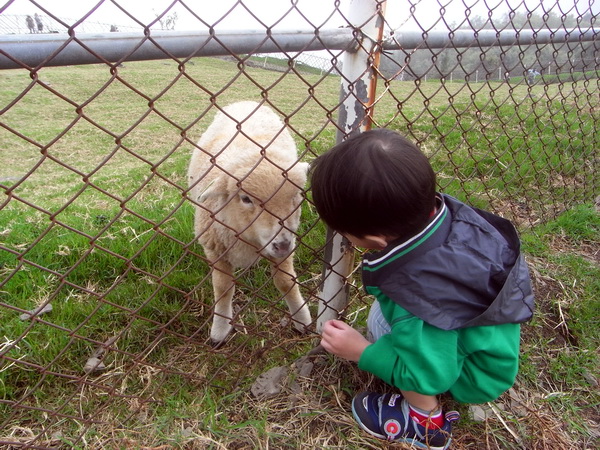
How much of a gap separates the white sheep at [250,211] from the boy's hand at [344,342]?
0.52 metres

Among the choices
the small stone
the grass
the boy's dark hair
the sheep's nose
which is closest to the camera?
the boy's dark hair

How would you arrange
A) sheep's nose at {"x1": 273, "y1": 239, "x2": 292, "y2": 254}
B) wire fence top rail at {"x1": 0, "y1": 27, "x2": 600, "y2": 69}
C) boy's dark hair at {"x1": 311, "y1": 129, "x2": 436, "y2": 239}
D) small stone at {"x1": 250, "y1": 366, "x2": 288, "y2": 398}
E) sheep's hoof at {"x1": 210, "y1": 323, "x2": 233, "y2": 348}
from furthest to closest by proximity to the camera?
1. sheep's hoof at {"x1": 210, "y1": 323, "x2": 233, "y2": 348}
2. sheep's nose at {"x1": 273, "y1": 239, "x2": 292, "y2": 254}
3. small stone at {"x1": 250, "y1": 366, "x2": 288, "y2": 398}
4. boy's dark hair at {"x1": 311, "y1": 129, "x2": 436, "y2": 239}
5. wire fence top rail at {"x1": 0, "y1": 27, "x2": 600, "y2": 69}

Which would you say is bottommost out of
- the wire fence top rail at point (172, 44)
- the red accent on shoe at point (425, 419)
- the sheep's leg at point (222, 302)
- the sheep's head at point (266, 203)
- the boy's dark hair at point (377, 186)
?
the sheep's leg at point (222, 302)

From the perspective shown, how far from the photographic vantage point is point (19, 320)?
2674 millimetres

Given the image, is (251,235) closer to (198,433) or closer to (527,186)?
(198,433)

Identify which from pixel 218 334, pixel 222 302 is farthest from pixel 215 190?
pixel 218 334

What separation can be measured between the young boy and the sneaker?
246 millimetres

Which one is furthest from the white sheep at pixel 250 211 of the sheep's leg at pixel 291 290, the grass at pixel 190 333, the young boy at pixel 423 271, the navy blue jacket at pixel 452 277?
the navy blue jacket at pixel 452 277

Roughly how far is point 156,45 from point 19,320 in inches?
85.5

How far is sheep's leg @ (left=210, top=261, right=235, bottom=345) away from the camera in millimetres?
2867

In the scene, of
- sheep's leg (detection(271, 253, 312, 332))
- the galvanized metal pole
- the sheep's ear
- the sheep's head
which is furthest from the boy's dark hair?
sheep's leg (detection(271, 253, 312, 332))

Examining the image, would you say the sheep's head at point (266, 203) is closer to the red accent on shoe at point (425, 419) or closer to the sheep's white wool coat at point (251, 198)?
the sheep's white wool coat at point (251, 198)

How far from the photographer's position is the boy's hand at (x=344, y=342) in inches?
77.2

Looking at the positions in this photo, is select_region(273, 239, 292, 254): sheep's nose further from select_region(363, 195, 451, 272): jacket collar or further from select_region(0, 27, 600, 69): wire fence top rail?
select_region(0, 27, 600, 69): wire fence top rail
